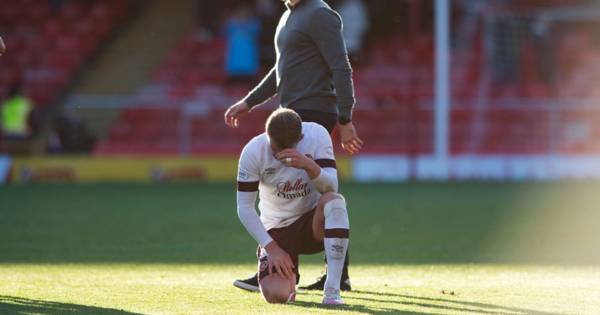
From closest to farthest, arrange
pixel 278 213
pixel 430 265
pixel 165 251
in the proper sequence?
pixel 278 213 → pixel 430 265 → pixel 165 251

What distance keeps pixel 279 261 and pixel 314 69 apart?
1387 mm

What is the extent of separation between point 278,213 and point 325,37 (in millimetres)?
1070

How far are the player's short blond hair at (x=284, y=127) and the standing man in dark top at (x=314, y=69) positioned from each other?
0.73 metres

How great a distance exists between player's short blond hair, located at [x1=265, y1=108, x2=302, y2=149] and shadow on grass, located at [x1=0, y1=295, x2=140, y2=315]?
3.83ft

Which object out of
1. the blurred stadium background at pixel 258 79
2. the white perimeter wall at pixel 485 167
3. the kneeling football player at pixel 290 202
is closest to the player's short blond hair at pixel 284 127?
the kneeling football player at pixel 290 202

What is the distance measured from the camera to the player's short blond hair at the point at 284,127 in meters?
6.62

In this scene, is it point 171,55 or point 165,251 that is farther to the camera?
point 171,55

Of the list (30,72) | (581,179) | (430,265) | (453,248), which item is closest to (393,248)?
(453,248)

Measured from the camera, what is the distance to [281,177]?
7.04 meters

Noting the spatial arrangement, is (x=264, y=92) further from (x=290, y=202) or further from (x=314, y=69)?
(x=290, y=202)

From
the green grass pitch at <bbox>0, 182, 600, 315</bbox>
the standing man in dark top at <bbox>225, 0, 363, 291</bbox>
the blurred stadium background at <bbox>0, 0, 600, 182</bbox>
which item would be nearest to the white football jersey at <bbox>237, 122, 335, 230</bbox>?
the standing man in dark top at <bbox>225, 0, 363, 291</bbox>

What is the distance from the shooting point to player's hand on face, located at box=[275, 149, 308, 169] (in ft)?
21.7

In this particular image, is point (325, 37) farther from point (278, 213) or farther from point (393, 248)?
point (393, 248)

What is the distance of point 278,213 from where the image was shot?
726 cm
